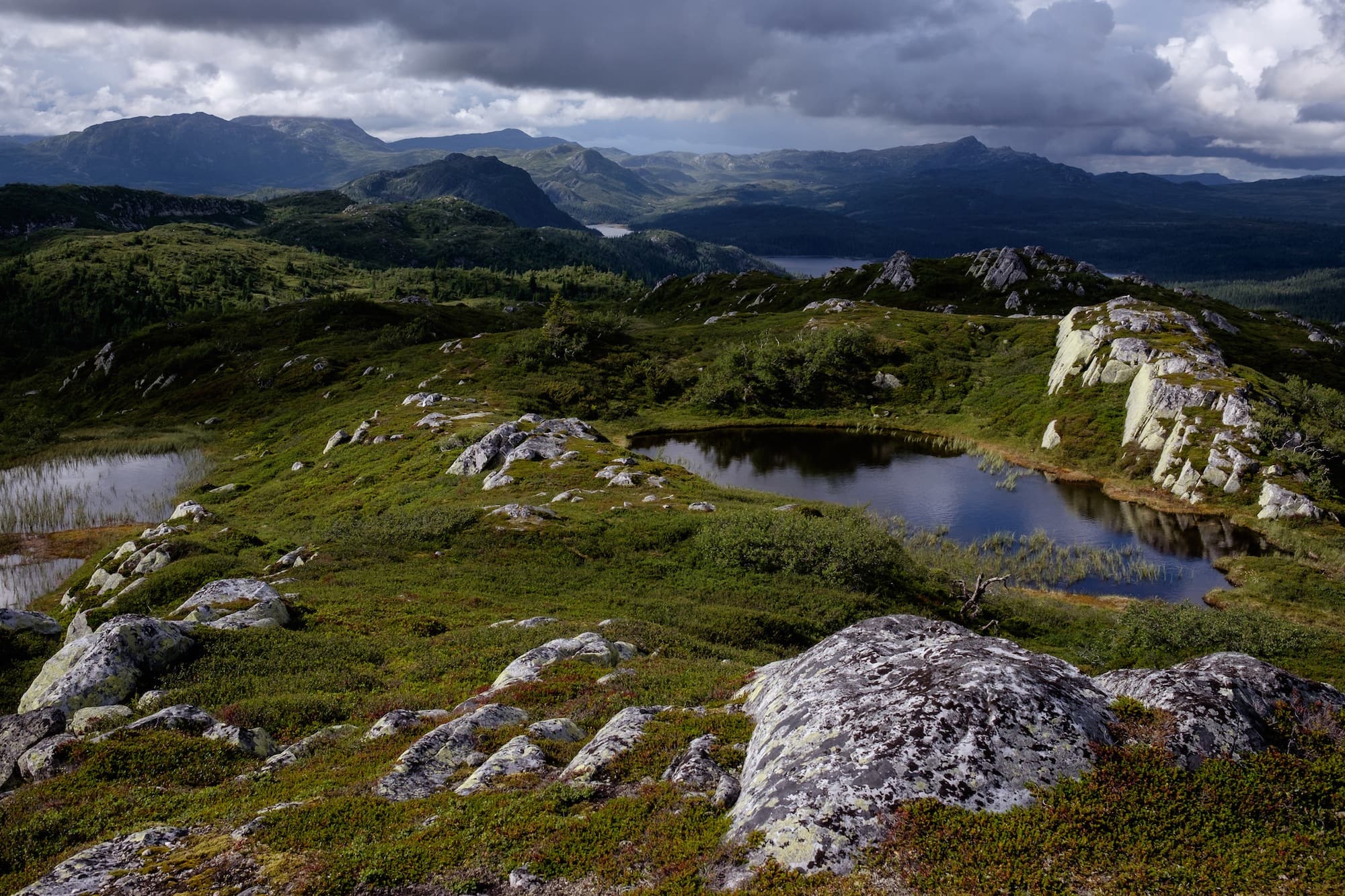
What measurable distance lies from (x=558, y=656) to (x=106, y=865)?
14.0 metres

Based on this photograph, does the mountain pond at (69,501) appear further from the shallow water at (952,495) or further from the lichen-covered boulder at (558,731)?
the shallow water at (952,495)

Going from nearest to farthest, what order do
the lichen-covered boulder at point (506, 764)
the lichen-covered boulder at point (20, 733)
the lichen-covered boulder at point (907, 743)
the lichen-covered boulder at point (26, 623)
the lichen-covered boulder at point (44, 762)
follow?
1. the lichen-covered boulder at point (907, 743)
2. the lichen-covered boulder at point (506, 764)
3. the lichen-covered boulder at point (44, 762)
4. the lichen-covered boulder at point (20, 733)
5. the lichen-covered boulder at point (26, 623)

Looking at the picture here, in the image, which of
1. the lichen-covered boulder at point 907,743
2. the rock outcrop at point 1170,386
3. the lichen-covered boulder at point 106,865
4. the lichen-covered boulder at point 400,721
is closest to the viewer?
the lichen-covered boulder at point 907,743

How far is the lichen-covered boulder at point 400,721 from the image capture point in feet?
60.2

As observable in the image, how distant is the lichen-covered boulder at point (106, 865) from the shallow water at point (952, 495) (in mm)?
61338

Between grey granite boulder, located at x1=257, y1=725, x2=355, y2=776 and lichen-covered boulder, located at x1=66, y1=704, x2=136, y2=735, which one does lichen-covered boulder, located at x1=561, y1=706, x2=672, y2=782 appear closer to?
grey granite boulder, located at x1=257, y1=725, x2=355, y2=776

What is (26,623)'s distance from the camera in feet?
98.6

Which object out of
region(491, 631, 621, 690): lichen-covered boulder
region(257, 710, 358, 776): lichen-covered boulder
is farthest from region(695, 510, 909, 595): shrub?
region(257, 710, 358, 776): lichen-covered boulder

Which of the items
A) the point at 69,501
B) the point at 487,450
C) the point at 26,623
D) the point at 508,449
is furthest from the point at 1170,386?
Answer: the point at 69,501

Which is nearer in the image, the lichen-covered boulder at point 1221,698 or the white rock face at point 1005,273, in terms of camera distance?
the lichen-covered boulder at point 1221,698

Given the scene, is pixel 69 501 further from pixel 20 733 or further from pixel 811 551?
pixel 811 551

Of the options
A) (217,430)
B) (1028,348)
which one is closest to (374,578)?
(217,430)

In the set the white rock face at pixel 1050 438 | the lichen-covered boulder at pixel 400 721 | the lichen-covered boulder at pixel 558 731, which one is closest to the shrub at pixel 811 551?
the lichen-covered boulder at pixel 400 721

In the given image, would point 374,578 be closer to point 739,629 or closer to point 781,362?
point 739,629
